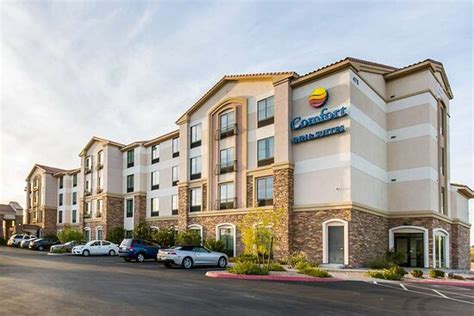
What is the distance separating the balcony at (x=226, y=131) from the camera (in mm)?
32694

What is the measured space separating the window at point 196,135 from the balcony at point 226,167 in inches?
145

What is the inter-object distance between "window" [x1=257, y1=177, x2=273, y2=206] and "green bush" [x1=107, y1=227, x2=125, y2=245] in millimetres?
20816

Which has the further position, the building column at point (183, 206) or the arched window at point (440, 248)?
the building column at point (183, 206)

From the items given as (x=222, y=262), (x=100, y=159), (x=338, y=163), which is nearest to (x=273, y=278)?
(x=222, y=262)

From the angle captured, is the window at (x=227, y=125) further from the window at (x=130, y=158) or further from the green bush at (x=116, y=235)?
the green bush at (x=116, y=235)

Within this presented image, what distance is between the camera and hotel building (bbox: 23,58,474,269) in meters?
26.2

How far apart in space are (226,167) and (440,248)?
622 inches

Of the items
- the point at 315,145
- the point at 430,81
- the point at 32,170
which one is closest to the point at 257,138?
the point at 315,145

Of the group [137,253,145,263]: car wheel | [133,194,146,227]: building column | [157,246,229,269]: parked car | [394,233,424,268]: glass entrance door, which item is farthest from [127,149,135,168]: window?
[394,233,424,268]: glass entrance door

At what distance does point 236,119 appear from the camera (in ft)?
107

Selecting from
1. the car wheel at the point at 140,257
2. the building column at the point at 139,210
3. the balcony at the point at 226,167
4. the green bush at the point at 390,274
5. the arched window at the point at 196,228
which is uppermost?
the balcony at the point at 226,167

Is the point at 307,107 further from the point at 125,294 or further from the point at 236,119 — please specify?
the point at 125,294

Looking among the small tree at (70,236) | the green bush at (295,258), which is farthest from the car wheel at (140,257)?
the small tree at (70,236)

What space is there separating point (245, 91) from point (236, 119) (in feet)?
7.15
